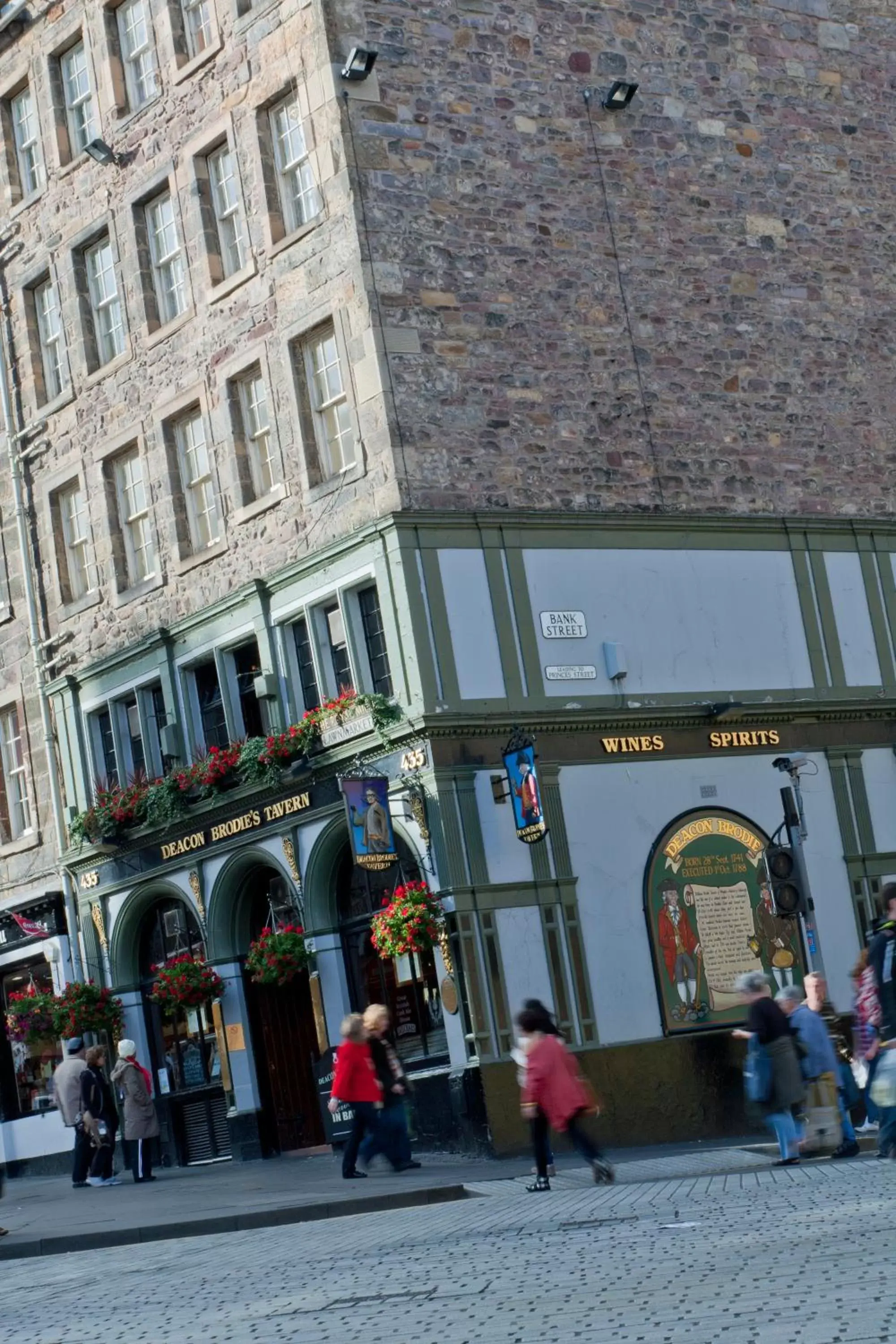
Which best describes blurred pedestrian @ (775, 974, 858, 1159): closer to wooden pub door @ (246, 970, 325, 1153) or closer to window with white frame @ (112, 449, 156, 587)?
wooden pub door @ (246, 970, 325, 1153)

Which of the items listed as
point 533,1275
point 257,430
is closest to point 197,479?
point 257,430

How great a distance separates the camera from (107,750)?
3067 cm

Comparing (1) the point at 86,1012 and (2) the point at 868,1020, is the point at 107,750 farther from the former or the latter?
(2) the point at 868,1020

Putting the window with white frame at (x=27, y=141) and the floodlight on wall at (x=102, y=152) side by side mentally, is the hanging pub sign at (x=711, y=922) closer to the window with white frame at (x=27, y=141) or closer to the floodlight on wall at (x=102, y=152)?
the floodlight on wall at (x=102, y=152)

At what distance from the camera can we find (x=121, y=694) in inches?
1185

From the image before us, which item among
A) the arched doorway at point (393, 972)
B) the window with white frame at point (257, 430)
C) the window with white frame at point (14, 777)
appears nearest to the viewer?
the arched doorway at point (393, 972)

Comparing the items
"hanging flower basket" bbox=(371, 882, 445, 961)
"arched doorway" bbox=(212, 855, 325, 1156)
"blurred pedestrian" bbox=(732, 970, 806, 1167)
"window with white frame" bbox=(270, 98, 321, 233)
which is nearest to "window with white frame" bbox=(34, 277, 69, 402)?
"window with white frame" bbox=(270, 98, 321, 233)

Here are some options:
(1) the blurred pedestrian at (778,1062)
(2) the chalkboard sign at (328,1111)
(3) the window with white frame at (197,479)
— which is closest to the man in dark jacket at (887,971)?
(1) the blurred pedestrian at (778,1062)

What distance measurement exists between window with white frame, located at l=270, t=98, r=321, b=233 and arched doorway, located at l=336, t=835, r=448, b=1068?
26.9ft

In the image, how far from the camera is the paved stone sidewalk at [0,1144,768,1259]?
58.7 feet

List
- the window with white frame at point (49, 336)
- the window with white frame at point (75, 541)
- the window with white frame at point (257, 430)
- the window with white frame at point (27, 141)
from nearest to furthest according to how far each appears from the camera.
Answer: the window with white frame at point (257, 430)
the window with white frame at point (75, 541)
the window with white frame at point (49, 336)
the window with white frame at point (27, 141)

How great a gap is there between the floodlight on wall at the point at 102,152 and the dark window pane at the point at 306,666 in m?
8.38

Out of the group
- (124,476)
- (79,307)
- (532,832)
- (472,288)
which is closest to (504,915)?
(532,832)

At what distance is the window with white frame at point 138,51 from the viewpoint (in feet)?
98.1
